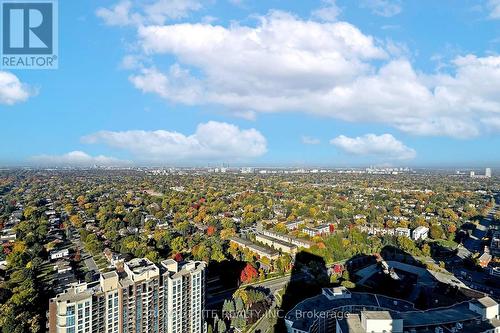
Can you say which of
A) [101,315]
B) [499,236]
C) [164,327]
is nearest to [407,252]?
[499,236]

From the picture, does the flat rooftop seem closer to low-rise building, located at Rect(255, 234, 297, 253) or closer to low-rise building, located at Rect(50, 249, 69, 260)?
low-rise building, located at Rect(50, 249, 69, 260)

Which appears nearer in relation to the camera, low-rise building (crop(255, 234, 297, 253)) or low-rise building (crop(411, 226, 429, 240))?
low-rise building (crop(255, 234, 297, 253))

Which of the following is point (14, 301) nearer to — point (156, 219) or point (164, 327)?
point (164, 327)

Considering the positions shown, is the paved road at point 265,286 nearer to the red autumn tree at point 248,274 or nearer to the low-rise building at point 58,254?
the red autumn tree at point 248,274

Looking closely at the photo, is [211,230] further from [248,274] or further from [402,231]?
[402,231]

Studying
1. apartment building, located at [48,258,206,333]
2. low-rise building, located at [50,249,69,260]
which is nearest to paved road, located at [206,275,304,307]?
apartment building, located at [48,258,206,333]

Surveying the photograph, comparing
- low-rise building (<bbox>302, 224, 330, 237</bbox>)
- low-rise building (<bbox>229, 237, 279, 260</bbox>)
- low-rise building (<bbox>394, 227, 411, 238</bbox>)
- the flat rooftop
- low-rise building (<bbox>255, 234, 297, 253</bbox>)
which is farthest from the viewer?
low-rise building (<bbox>394, 227, 411, 238</bbox>)

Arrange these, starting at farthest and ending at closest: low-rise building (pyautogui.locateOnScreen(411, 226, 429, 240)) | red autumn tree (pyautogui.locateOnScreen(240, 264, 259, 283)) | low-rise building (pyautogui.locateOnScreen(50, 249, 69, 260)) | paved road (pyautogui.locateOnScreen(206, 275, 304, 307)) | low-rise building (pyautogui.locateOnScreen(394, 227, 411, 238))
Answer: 1. low-rise building (pyautogui.locateOnScreen(394, 227, 411, 238))
2. low-rise building (pyautogui.locateOnScreen(411, 226, 429, 240))
3. low-rise building (pyautogui.locateOnScreen(50, 249, 69, 260))
4. red autumn tree (pyautogui.locateOnScreen(240, 264, 259, 283))
5. paved road (pyautogui.locateOnScreen(206, 275, 304, 307))
